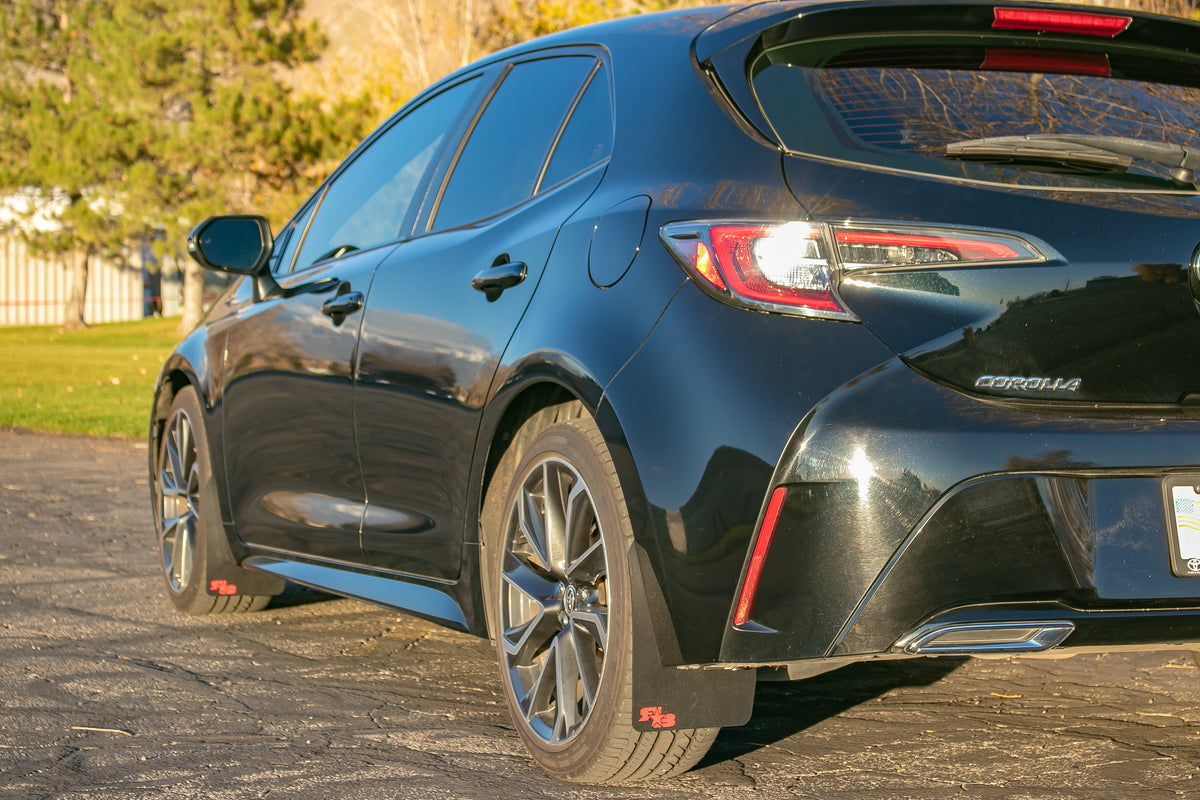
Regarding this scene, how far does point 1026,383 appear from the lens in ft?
9.00

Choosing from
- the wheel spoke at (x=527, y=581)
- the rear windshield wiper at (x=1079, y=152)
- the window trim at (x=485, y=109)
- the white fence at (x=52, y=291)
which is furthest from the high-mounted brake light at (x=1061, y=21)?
the white fence at (x=52, y=291)

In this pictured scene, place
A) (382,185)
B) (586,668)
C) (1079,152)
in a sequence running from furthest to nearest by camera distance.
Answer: (382,185)
(586,668)
(1079,152)

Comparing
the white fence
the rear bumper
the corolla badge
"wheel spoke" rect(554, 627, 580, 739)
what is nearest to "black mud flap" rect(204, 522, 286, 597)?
"wheel spoke" rect(554, 627, 580, 739)

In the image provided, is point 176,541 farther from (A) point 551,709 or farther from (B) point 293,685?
(A) point 551,709

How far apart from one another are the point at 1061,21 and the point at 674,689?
67.0 inches

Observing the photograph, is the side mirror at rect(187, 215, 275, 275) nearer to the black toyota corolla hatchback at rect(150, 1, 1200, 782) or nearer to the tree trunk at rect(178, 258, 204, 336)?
the black toyota corolla hatchback at rect(150, 1, 1200, 782)

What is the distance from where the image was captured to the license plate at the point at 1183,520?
275 centimetres

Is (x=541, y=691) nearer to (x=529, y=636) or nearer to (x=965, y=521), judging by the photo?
(x=529, y=636)

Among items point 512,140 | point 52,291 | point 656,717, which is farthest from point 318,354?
point 52,291

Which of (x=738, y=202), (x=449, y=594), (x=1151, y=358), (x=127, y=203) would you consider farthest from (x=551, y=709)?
(x=127, y=203)

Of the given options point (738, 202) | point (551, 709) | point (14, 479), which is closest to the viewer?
point (738, 202)

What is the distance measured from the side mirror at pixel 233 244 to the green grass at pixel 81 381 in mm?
8765

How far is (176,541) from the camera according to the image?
18.1ft

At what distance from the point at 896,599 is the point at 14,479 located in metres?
8.29
